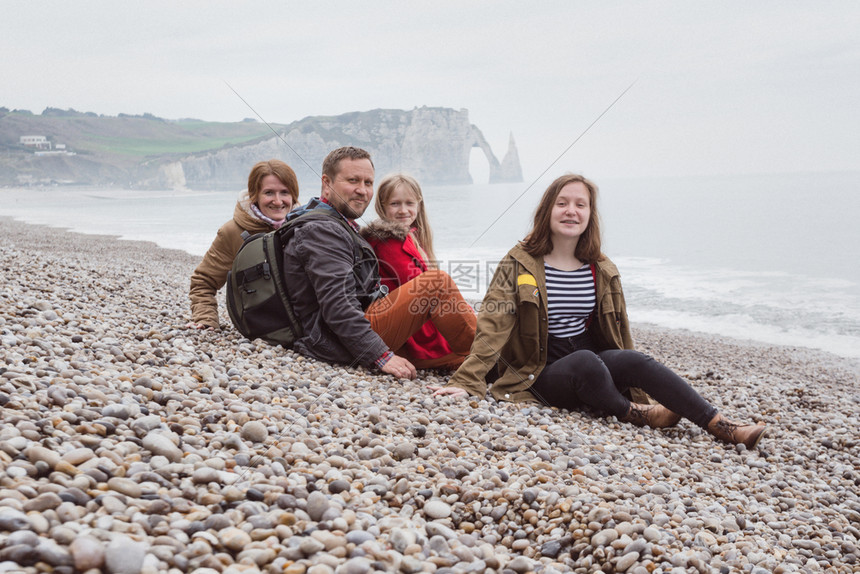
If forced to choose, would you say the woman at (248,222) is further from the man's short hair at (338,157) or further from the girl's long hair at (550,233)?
the girl's long hair at (550,233)

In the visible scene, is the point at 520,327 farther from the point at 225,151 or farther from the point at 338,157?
the point at 225,151

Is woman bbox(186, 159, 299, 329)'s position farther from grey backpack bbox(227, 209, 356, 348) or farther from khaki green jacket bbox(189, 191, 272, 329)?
grey backpack bbox(227, 209, 356, 348)

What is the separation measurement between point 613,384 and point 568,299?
751 mm

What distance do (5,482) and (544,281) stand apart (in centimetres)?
367

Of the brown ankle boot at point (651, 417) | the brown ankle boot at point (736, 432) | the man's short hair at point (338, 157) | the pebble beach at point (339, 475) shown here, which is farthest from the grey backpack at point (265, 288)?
the brown ankle boot at point (736, 432)

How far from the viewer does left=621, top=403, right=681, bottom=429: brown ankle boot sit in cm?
454

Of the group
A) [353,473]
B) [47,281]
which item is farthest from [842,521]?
[47,281]

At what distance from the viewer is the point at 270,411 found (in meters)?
3.50

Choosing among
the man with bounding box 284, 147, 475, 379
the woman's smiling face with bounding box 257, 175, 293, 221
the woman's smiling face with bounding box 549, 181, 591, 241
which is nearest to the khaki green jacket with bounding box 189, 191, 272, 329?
the woman's smiling face with bounding box 257, 175, 293, 221

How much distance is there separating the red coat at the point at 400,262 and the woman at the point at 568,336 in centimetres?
68

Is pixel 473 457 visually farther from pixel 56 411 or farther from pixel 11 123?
pixel 11 123

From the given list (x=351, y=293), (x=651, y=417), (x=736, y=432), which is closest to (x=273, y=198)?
(x=351, y=293)

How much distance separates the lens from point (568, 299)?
4.73m

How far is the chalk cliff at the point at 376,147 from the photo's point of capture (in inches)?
4377
